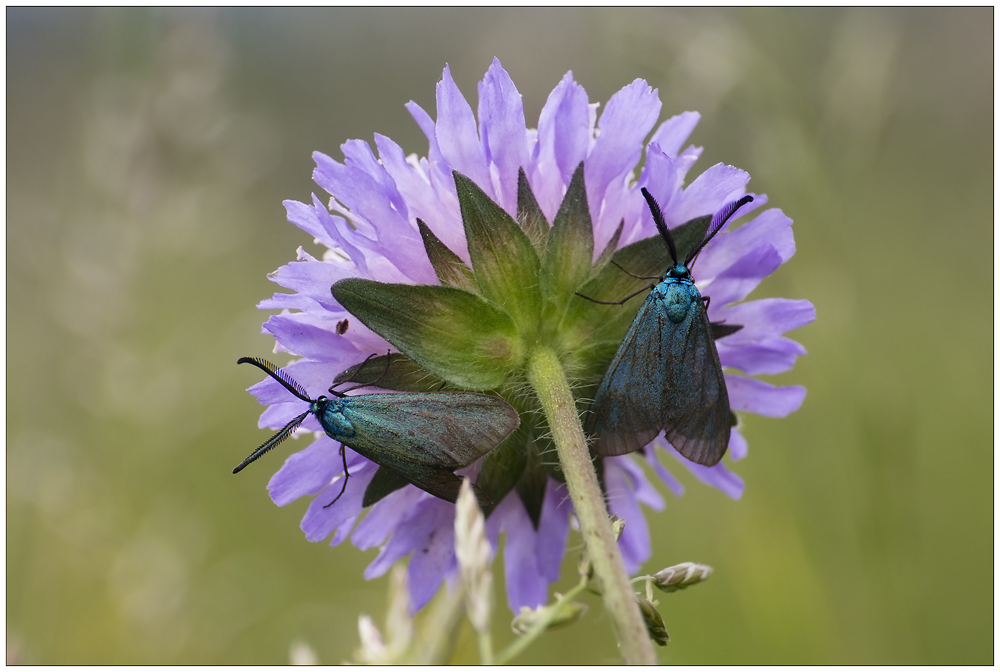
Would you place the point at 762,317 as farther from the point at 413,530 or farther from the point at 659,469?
the point at 413,530

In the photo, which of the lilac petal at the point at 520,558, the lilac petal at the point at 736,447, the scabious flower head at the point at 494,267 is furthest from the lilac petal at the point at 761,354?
the lilac petal at the point at 520,558

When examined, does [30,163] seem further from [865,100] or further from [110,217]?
[865,100]

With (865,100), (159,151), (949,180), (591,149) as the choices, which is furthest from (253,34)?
(591,149)

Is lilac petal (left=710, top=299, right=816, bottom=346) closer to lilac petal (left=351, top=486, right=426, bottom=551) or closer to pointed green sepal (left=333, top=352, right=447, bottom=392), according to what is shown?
pointed green sepal (left=333, top=352, right=447, bottom=392)

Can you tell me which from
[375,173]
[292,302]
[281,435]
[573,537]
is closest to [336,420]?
[281,435]

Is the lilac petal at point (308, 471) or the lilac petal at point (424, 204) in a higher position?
the lilac petal at point (424, 204)

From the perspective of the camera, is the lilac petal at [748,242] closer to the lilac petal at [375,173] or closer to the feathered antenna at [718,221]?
the feathered antenna at [718,221]
